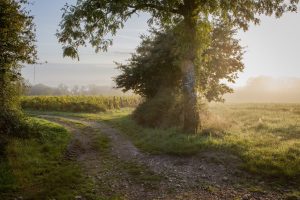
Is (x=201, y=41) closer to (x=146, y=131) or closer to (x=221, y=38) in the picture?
(x=146, y=131)

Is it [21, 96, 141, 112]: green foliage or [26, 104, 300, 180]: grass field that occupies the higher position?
[21, 96, 141, 112]: green foliage

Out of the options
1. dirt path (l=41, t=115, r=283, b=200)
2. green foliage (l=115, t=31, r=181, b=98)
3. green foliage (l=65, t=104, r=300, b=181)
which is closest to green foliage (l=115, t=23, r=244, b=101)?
green foliage (l=115, t=31, r=181, b=98)

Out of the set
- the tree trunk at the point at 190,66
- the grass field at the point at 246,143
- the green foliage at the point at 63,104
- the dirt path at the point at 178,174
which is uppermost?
the tree trunk at the point at 190,66

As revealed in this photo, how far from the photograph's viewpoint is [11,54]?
19.2m

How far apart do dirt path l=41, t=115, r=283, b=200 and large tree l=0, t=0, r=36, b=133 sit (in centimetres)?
386

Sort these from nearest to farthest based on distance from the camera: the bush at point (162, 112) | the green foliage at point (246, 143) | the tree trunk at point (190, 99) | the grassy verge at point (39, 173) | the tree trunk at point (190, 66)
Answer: the grassy verge at point (39, 173) < the green foliage at point (246, 143) < the tree trunk at point (190, 66) < the tree trunk at point (190, 99) < the bush at point (162, 112)

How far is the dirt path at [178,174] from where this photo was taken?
11720 mm

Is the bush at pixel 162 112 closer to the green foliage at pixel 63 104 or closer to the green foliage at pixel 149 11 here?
the green foliage at pixel 149 11

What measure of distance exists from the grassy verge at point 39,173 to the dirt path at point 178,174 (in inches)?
30.3

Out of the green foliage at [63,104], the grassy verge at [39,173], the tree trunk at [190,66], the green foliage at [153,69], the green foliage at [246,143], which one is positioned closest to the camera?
the grassy verge at [39,173]

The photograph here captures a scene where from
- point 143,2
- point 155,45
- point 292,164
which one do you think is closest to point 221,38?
point 155,45

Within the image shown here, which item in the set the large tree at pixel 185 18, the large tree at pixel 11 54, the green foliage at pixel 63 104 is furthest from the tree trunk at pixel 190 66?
the green foliage at pixel 63 104

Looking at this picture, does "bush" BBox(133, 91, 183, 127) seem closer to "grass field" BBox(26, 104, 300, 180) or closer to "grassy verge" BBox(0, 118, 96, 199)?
"grass field" BBox(26, 104, 300, 180)

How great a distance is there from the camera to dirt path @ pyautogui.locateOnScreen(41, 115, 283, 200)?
38.4ft
